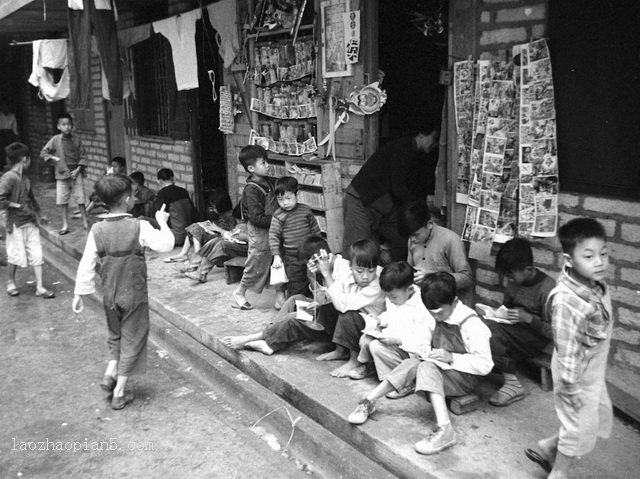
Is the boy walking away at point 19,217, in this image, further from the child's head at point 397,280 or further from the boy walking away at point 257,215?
the child's head at point 397,280

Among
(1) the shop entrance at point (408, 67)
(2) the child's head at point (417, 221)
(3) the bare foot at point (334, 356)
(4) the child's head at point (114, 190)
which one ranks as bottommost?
(3) the bare foot at point (334, 356)

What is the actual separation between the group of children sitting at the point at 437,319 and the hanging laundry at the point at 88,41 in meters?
3.02

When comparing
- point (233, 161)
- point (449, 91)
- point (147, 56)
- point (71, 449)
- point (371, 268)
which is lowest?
point (71, 449)

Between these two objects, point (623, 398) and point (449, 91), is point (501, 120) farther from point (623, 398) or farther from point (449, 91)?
point (623, 398)

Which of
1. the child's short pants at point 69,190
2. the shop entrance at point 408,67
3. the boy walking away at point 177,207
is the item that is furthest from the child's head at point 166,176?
the shop entrance at point 408,67

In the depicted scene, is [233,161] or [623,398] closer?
[623,398]

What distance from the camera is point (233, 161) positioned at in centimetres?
818

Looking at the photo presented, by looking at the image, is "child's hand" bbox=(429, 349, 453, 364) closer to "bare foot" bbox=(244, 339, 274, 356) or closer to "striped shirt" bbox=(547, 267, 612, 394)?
"striped shirt" bbox=(547, 267, 612, 394)

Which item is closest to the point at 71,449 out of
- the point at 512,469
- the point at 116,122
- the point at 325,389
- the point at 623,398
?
the point at 325,389

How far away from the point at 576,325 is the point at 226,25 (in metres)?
5.95

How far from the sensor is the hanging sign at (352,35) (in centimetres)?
577

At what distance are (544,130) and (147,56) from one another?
742 cm

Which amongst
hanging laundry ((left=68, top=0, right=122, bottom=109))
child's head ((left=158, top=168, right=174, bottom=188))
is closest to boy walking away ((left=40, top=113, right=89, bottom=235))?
child's head ((left=158, top=168, right=174, bottom=188))

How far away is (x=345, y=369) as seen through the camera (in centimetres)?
448
